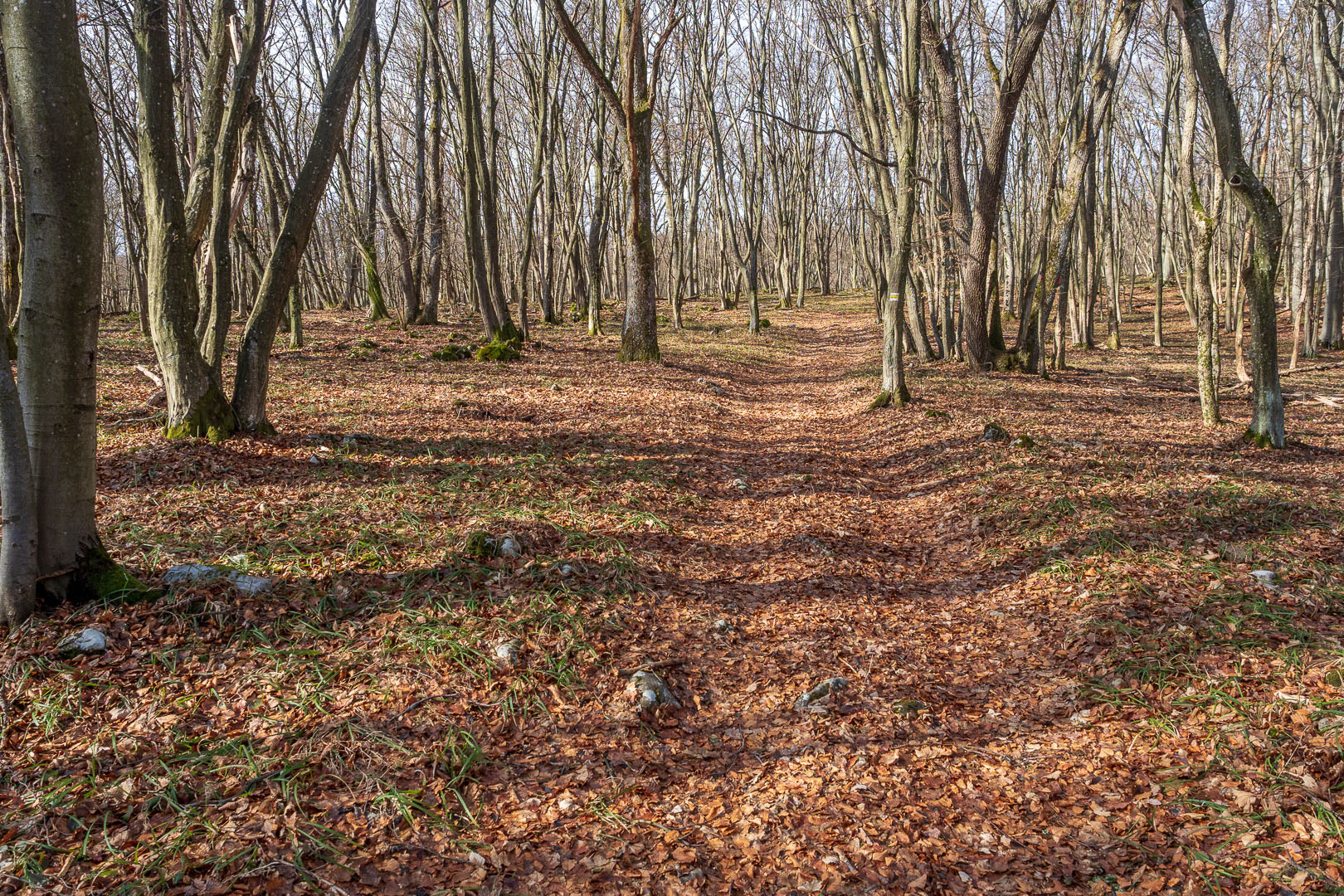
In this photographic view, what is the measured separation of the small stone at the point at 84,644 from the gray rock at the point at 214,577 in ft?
1.89

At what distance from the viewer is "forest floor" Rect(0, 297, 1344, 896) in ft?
9.51

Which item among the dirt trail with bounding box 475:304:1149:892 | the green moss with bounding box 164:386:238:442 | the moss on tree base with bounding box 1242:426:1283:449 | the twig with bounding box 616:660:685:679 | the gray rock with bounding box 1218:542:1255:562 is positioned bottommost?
the dirt trail with bounding box 475:304:1149:892

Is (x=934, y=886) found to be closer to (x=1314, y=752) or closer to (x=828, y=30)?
(x=1314, y=752)

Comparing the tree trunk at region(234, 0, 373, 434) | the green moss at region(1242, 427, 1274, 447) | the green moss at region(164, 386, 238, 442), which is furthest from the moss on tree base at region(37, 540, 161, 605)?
the green moss at region(1242, 427, 1274, 447)

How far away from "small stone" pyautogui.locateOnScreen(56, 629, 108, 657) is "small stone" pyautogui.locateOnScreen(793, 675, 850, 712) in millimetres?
3748

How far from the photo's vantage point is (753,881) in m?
2.89

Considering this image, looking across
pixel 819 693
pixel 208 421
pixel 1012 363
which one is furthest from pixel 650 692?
pixel 1012 363

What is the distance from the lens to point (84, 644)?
377 centimetres

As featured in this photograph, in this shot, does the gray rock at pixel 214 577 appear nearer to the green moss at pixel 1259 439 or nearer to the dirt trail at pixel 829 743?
the dirt trail at pixel 829 743

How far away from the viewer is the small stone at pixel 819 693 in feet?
13.5

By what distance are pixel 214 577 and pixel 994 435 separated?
27.8 feet

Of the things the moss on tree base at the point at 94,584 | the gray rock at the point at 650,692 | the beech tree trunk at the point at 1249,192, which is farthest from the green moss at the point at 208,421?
the beech tree trunk at the point at 1249,192

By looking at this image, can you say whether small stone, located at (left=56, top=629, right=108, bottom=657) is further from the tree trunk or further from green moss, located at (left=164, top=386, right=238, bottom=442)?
the tree trunk

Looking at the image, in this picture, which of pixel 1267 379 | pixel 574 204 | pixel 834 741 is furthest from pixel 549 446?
pixel 574 204
